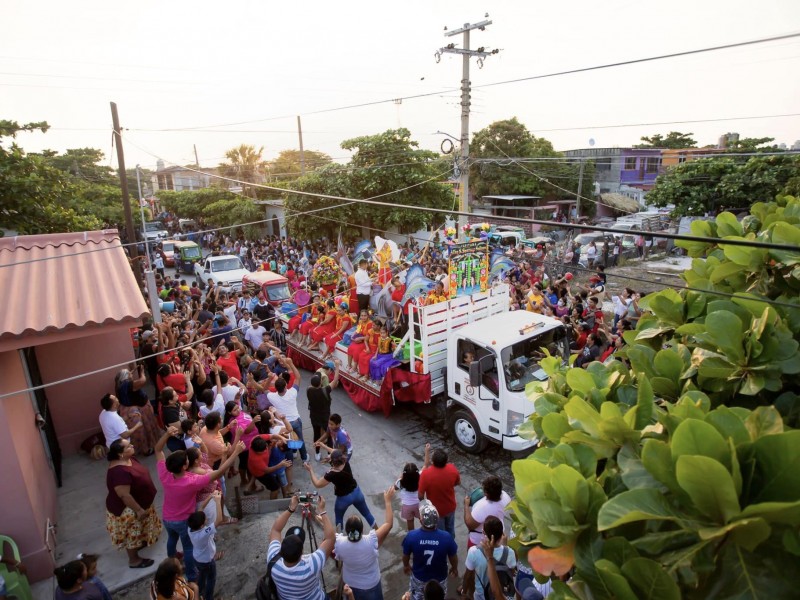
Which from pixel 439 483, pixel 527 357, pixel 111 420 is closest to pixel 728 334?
pixel 439 483

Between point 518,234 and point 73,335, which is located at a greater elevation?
point 73,335

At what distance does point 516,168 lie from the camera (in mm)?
38656

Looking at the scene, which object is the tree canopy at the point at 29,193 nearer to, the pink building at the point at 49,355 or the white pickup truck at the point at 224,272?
the pink building at the point at 49,355

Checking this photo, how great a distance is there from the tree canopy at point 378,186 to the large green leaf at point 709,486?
70.9 ft

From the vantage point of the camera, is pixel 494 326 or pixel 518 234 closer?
pixel 494 326

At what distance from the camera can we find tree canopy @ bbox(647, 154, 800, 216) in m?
20.5

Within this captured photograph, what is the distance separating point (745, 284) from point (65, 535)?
25.8 feet

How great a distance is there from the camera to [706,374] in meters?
1.74

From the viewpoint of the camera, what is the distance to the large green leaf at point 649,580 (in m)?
1.25

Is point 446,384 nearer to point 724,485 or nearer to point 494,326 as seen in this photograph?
point 494,326

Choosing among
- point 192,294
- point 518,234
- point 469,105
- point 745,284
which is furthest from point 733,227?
point 518,234

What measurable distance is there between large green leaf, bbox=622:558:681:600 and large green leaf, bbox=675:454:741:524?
0.21 meters

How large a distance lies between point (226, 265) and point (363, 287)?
11.0 m

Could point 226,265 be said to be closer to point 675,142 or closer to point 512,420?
point 512,420
